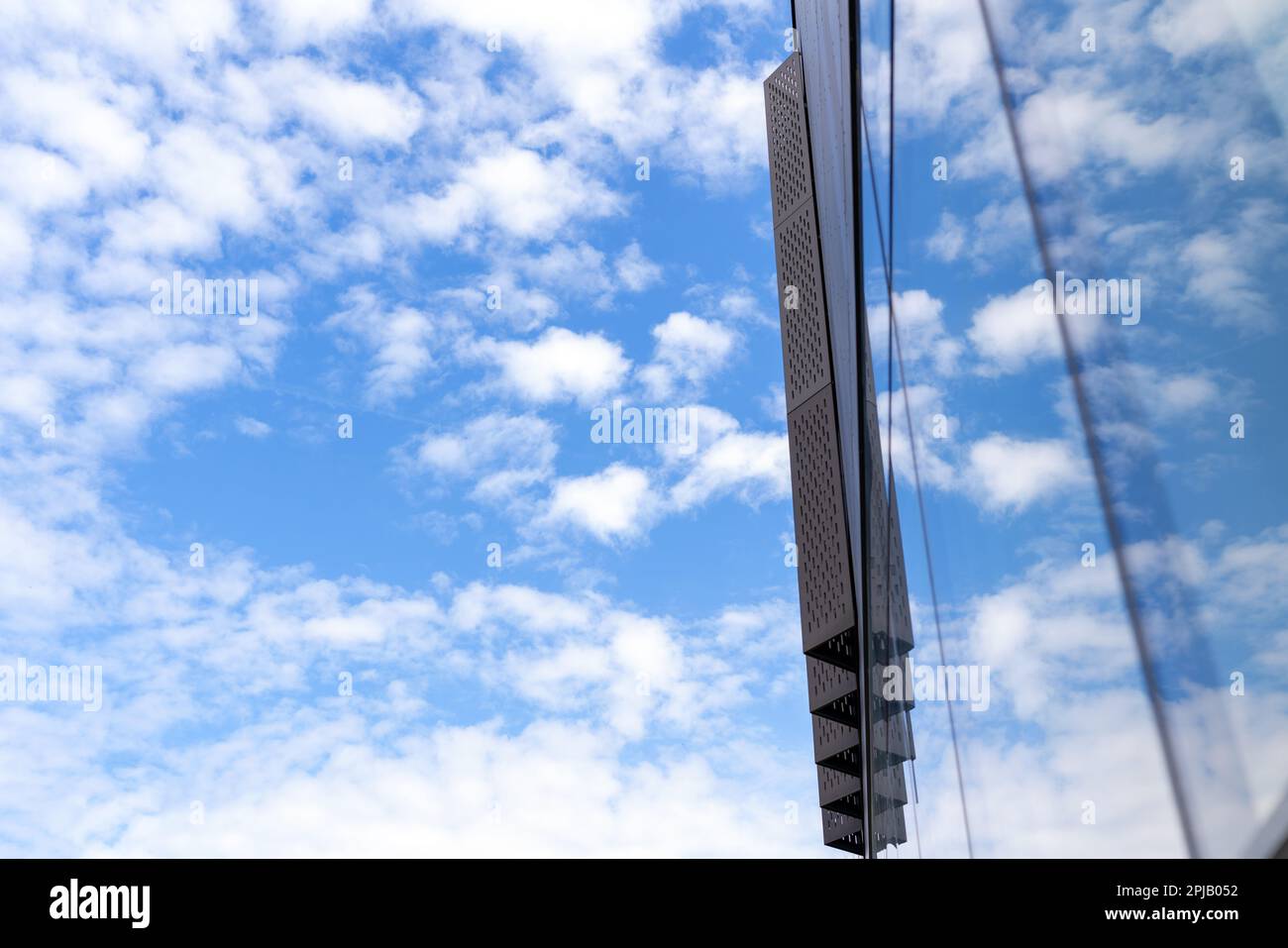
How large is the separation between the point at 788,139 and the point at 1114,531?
68.7 ft

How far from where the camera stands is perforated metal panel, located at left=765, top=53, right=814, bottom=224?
2077cm

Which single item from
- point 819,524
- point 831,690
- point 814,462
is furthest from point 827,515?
point 831,690

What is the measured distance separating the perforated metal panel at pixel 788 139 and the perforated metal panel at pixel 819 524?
4.73 metres

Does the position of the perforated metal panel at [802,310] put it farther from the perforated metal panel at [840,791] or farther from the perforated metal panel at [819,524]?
the perforated metal panel at [840,791]

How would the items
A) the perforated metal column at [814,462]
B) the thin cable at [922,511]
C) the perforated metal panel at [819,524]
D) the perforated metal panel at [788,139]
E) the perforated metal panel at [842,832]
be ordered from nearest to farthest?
the thin cable at [922,511] < the perforated metal panel at [819,524] < the perforated metal column at [814,462] < the perforated metal panel at [788,139] < the perforated metal panel at [842,832]

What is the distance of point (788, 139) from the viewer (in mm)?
21453

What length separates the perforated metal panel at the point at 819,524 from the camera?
16.2 m

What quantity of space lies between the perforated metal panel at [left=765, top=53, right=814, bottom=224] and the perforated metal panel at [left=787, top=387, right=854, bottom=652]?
4.73 metres

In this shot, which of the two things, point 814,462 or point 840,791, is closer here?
point 814,462

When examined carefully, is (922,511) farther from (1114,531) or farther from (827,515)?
(827,515)

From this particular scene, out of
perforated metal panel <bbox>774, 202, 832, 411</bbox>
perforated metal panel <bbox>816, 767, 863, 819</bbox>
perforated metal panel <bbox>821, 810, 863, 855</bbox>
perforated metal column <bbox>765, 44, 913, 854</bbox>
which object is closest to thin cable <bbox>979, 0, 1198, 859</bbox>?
perforated metal column <bbox>765, 44, 913, 854</bbox>

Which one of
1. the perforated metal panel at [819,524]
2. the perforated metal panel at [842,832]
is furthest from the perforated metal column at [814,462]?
the perforated metal panel at [842,832]

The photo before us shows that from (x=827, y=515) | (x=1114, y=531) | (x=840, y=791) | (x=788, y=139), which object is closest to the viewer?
(x=1114, y=531)
